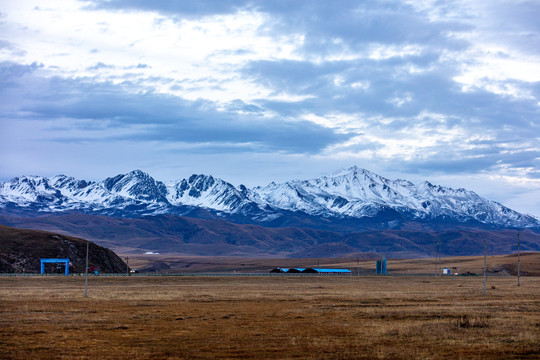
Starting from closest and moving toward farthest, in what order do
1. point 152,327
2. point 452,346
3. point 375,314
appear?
point 452,346 < point 152,327 < point 375,314

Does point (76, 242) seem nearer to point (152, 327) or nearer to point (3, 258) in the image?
point (3, 258)

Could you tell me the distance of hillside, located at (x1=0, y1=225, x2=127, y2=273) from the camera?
156 meters

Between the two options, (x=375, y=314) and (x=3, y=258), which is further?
(x=3, y=258)

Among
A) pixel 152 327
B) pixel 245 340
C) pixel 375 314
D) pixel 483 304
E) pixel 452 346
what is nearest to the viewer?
pixel 452 346

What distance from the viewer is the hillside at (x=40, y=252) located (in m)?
156

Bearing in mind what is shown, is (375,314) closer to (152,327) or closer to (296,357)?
(152,327)

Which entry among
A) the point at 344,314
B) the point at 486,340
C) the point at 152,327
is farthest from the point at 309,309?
the point at 486,340

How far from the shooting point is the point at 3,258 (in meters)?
153

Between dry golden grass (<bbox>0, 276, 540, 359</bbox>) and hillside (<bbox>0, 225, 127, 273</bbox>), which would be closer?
dry golden grass (<bbox>0, 276, 540, 359</bbox>)

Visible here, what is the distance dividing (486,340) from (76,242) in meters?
162

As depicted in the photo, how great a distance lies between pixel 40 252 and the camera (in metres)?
165

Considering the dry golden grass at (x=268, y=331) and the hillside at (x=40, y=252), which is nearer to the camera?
the dry golden grass at (x=268, y=331)

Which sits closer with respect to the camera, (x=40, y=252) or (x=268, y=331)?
(x=268, y=331)

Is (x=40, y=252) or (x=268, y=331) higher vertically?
(x=40, y=252)
